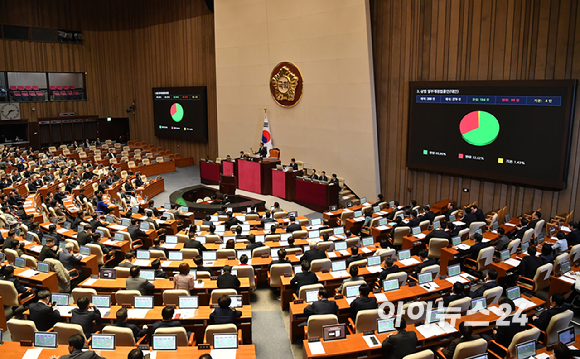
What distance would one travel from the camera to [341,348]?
19.1 feet

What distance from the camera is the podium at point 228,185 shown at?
17312mm

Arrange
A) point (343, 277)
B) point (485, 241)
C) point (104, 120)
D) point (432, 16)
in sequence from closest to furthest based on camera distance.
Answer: point (343, 277), point (485, 241), point (432, 16), point (104, 120)

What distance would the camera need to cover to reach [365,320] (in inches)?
254

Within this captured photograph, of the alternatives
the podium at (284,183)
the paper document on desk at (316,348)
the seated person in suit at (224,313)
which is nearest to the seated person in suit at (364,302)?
the paper document on desk at (316,348)

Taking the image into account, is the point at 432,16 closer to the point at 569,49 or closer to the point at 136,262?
the point at 569,49

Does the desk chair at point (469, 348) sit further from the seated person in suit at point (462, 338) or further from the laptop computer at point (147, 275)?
the laptop computer at point (147, 275)

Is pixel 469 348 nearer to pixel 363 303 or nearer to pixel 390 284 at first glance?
pixel 363 303

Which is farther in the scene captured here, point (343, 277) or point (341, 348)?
point (343, 277)

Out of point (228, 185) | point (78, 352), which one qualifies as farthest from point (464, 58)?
point (78, 352)

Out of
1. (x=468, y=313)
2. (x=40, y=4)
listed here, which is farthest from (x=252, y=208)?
(x=40, y=4)

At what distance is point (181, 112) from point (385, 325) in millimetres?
21324

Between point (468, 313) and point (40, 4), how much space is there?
29.1 metres

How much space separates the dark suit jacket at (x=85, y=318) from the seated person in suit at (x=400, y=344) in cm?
418

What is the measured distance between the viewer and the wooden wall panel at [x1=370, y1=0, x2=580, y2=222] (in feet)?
39.9
